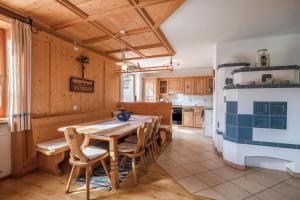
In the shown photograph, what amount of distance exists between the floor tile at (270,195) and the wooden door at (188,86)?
505cm

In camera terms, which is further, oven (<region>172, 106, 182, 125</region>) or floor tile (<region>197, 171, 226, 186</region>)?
oven (<region>172, 106, 182, 125</region>)

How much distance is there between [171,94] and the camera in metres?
7.64

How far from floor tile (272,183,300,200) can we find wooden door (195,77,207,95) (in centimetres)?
470

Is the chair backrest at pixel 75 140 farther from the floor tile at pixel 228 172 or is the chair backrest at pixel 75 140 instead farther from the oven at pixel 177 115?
the oven at pixel 177 115

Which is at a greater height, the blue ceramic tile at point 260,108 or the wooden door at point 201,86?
the wooden door at point 201,86

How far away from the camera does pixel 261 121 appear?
2.80 meters

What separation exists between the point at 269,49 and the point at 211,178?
278cm

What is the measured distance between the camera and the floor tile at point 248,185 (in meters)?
2.26

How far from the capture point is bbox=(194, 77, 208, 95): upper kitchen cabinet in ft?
22.4

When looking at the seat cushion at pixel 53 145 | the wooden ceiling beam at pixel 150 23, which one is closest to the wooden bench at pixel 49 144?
the seat cushion at pixel 53 145

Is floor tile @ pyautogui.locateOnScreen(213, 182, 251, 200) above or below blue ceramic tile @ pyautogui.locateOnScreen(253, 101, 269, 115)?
below

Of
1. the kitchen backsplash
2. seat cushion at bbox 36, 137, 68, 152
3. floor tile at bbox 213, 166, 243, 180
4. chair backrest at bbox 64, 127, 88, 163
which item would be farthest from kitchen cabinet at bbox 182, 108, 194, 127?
chair backrest at bbox 64, 127, 88, 163

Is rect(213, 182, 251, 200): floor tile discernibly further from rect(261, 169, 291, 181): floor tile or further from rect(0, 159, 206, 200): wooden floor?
rect(261, 169, 291, 181): floor tile

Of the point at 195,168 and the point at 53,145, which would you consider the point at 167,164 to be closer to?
the point at 195,168
